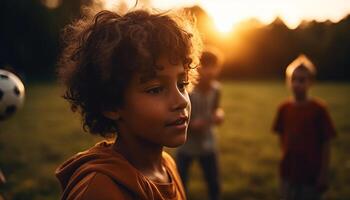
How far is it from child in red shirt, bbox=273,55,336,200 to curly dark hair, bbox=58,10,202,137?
2664mm

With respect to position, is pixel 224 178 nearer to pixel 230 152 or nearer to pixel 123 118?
pixel 230 152

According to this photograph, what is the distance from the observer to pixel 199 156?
4.83 m

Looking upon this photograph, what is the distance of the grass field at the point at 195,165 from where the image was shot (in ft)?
18.7

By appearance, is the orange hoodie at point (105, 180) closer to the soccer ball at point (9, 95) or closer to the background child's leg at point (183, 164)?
the soccer ball at point (9, 95)

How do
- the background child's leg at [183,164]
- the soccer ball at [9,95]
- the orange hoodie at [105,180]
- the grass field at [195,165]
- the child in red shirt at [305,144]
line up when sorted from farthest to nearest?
the grass field at [195,165], the background child's leg at [183,164], the child in red shirt at [305,144], the soccer ball at [9,95], the orange hoodie at [105,180]

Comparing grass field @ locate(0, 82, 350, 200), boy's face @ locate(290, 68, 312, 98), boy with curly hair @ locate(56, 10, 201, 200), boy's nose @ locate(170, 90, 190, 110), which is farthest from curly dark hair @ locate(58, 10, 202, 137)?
boy's face @ locate(290, 68, 312, 98)

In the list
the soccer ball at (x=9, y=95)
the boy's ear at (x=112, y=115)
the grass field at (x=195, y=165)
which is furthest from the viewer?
the grass field at (x=195, y=165)

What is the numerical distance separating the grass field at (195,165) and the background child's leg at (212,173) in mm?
506

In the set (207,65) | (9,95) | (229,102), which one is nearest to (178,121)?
(9,95)

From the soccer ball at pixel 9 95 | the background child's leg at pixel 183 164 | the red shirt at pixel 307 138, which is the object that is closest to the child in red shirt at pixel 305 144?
the red shirt at pixel 307 138

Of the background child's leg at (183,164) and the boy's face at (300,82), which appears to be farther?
the background child's leg at (183,164)

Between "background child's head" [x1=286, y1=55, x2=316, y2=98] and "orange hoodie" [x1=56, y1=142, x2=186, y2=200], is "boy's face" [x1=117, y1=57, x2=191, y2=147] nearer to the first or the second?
"orange hoodie" [x1=56, y1=142, x2=186, y2=200]

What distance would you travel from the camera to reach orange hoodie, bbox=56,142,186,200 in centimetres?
145

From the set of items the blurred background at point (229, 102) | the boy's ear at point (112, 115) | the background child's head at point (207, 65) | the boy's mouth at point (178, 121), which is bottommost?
the blurred background at point (229, 102)
